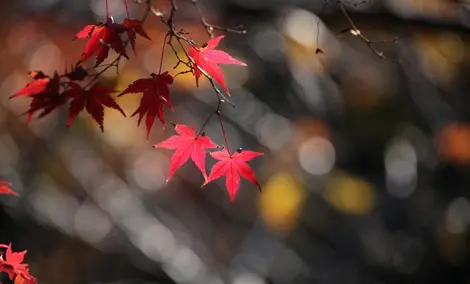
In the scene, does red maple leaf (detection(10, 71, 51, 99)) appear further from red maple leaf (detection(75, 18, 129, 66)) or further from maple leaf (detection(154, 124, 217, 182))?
maple leaf (detection(154, 124, 217, 182))

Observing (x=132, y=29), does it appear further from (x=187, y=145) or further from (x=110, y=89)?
(x=187, y=145)

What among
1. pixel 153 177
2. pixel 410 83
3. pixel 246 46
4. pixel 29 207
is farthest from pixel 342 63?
pixel 29 207

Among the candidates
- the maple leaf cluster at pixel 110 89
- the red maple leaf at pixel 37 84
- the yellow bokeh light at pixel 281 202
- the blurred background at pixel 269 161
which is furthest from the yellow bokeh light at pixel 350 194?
the red maple leaf at pixel 37 84

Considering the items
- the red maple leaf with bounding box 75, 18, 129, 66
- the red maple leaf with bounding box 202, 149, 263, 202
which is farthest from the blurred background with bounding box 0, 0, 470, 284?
the red maple leaf with bounding box 75, 18, 129, 66

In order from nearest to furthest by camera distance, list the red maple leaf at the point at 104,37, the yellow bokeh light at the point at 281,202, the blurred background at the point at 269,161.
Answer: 1. the red maple leaf at the point at 104,37
2. the blurred background at the point at 269,161
3. the yellow bokeh light at the point at 281,202

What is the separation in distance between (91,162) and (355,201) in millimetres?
1854

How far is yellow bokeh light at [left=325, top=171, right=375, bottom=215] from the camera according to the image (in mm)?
4031

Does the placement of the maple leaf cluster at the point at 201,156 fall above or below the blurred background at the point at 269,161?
above

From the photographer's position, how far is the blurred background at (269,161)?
363 centimetres

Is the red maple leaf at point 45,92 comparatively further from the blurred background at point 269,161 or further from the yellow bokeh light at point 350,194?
the yellow bokeh light at point 350,194

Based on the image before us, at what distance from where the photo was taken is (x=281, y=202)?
3.99m

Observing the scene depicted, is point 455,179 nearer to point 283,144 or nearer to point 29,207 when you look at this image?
point 283,144

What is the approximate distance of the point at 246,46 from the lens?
428cm

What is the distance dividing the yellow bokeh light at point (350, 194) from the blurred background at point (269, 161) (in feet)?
0.03
